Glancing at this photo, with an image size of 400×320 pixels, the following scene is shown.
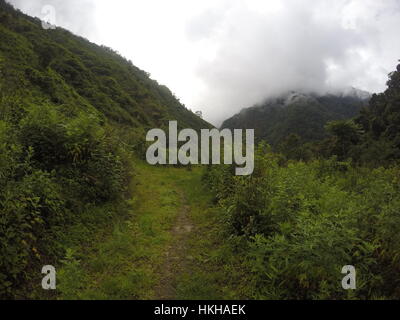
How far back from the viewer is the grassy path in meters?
5.27

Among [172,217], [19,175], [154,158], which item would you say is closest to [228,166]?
[172,217]

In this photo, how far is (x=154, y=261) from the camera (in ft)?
21.5

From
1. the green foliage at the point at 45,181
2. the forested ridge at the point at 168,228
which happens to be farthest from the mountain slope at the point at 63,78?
the forested ridge at the point at 168,228

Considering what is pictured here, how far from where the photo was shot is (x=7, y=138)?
697cm

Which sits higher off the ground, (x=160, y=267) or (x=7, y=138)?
(x=7, y=138)

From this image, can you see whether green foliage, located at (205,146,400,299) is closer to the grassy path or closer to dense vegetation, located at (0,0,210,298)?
the grassy path

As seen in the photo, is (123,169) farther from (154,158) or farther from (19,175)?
(154,158)

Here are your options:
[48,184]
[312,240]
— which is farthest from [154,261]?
[312,240]

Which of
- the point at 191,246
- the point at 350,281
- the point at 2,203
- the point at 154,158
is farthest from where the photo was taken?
the point at 154,158

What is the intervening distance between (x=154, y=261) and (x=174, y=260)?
45 cm

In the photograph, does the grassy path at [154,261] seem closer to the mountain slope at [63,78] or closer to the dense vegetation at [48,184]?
the dense vegetation at [48,184]

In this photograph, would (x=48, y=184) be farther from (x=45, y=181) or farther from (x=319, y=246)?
(x=319, y=246)

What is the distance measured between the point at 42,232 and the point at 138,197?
5.05 metres

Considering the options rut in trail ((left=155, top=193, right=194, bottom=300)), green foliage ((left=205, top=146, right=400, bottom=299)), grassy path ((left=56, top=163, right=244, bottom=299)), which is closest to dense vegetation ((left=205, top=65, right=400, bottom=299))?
green foliage ((left=205, top=146, right=400, bottom=299))
